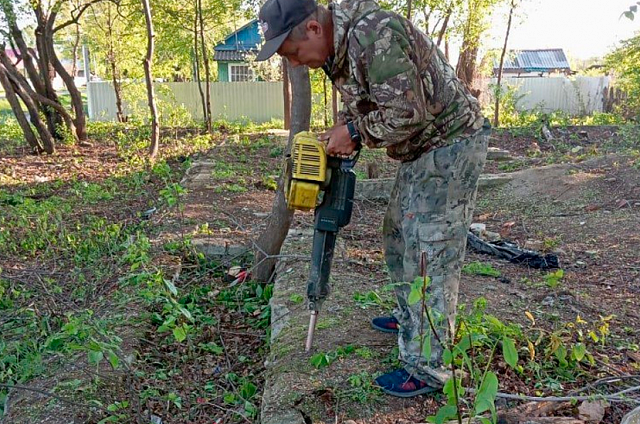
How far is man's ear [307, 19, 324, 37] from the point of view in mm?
2227

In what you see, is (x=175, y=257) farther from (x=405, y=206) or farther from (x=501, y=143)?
(x=501, y=143)

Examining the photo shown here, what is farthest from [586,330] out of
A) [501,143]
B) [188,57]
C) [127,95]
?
[188,57]

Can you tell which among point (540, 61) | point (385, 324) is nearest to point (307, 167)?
point (385, 324)

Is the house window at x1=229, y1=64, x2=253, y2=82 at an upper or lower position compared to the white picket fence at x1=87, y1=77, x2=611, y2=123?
upper

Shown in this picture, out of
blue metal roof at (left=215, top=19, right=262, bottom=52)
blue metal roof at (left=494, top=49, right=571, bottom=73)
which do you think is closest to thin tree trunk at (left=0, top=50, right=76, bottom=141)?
blue metal roof at (left=215, top=19, right=262, bottom=52)

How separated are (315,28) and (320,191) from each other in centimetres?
70

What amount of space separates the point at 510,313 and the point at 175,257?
2687mm

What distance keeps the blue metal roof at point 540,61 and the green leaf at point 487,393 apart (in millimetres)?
40113

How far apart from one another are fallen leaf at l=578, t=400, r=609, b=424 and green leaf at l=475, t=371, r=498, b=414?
3.13 ft

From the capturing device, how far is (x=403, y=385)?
249cm

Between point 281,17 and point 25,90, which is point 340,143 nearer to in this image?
point 281,17

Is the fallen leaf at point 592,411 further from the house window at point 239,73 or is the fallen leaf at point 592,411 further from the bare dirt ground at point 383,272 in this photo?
the house window at point 239,73

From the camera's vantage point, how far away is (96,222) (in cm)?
626

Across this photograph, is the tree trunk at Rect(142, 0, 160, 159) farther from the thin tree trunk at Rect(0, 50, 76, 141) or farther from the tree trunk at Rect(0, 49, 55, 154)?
the thin tree trunk at Rect(0, 50, 76, 141)
